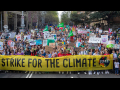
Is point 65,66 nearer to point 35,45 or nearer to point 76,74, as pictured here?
point 76,74

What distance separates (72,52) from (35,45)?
358cm

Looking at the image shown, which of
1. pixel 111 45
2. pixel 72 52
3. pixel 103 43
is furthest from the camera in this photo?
pixel 103 43

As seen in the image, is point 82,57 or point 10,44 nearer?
point 82,57

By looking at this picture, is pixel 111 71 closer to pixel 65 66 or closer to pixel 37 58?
pixel 65 66

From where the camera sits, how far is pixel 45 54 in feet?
31.6

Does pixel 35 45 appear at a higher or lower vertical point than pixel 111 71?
higher

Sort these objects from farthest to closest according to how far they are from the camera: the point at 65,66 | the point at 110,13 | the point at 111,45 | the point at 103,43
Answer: the point at 110,13, the point at 103,43, the point at 111,45, the point at 65,66

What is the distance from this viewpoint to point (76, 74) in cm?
902

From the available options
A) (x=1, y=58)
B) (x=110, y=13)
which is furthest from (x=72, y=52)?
(x=110, y=13)

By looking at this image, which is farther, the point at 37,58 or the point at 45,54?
the point at 45,54

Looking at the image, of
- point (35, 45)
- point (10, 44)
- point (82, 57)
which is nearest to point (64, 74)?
point (82, 57)

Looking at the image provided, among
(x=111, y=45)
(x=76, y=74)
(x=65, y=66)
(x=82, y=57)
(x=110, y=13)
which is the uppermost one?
(x=110, y=13)

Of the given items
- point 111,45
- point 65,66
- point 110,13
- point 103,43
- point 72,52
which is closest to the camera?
point 65,66

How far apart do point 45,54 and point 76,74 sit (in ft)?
8.31
